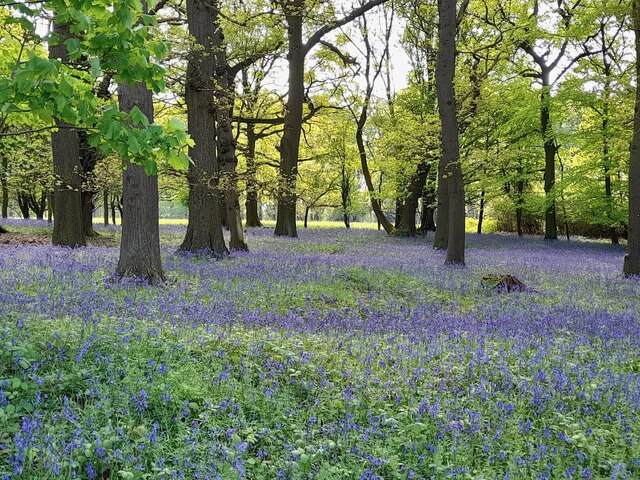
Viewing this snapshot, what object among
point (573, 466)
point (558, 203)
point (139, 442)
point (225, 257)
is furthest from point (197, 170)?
point (558, 203)

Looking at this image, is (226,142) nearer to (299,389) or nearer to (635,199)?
(299,389)

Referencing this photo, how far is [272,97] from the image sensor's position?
31.1 meters

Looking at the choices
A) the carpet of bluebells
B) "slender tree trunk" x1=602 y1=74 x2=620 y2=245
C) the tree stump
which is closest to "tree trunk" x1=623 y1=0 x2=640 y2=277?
the tree stump

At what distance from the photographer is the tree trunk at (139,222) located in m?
8.77

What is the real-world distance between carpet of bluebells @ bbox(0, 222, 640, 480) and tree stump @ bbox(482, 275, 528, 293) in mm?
2360

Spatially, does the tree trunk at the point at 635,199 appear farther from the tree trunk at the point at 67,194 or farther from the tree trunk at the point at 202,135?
the tree trunk at the point at 67,194

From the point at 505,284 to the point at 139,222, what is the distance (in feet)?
25.6

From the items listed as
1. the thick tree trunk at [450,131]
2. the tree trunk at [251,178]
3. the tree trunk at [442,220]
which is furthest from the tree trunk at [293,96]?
the thick tree trunk at [450,131]

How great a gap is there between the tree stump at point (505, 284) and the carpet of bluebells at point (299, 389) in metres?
2.36

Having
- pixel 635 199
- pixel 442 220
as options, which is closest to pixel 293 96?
pixel 442 220

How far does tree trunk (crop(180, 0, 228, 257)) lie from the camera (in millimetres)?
13008

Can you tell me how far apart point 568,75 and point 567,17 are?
3029 millimetres

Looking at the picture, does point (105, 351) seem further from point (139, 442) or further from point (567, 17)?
point (567, 17)

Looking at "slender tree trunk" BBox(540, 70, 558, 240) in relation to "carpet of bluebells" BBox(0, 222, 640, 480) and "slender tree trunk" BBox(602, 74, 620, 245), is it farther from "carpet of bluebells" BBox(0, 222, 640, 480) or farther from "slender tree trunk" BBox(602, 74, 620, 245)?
"carpet of bluebells" BBox(0, 222, 640, 480)
